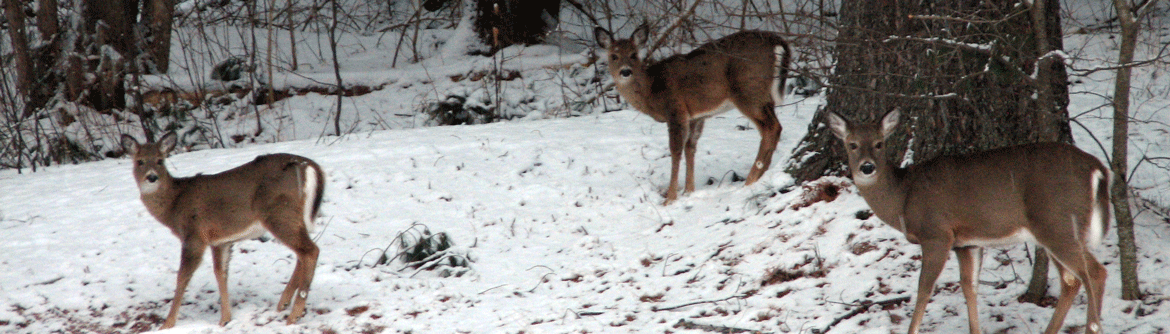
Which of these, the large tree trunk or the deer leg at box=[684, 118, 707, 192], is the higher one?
the large tree trunk

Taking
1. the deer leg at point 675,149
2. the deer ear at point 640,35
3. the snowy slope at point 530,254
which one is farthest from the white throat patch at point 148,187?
the deer ear at point 640,35

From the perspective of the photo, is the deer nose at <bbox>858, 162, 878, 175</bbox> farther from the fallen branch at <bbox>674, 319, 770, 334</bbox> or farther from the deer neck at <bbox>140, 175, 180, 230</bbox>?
the deer neck at <bbox>140, 175, 180, 230</bbox>

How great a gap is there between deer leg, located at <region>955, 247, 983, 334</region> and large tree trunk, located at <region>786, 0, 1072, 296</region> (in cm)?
34

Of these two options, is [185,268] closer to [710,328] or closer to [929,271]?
[710,328]

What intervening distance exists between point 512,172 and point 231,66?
24.0 feet

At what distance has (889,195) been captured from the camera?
4766 millimetres

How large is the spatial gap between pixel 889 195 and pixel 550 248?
2.95 m

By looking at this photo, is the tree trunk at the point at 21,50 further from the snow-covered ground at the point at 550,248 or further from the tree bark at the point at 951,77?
the tree bark at the point at 951,77

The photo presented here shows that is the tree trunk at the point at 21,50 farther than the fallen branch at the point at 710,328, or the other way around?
the tree trunk at the point at 21,50

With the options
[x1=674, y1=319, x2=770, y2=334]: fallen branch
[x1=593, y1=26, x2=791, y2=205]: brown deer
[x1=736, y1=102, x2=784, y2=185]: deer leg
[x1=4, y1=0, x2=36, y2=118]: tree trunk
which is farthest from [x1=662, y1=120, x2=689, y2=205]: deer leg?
[x1=4, y1=0, x2=36, y2=118]: tree trunk

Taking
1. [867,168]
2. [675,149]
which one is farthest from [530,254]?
[867,168]

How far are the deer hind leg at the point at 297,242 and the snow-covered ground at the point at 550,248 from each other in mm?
133

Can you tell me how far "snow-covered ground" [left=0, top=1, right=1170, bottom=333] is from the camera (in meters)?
5.13

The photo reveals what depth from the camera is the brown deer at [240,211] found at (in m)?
5.80
